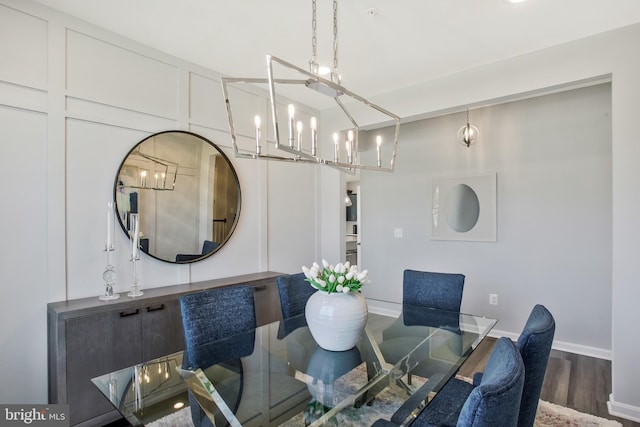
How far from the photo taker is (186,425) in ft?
4.41

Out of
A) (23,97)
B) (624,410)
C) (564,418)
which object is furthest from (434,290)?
(23,97)

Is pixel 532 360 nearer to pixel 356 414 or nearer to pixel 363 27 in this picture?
pixel 356 414

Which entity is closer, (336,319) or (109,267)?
(336,319)

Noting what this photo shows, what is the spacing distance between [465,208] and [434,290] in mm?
1680

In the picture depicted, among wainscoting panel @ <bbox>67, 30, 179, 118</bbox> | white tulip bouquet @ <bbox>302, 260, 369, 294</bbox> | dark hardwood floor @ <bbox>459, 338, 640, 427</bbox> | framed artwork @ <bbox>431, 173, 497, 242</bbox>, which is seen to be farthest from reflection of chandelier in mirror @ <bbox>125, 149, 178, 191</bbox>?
framed artwork @ <bbox>431, 173, 497, 242</bbox>

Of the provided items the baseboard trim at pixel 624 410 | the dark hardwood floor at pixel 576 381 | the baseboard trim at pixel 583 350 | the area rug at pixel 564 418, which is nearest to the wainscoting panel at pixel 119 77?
the dark hardwood floor at pixel 576 381

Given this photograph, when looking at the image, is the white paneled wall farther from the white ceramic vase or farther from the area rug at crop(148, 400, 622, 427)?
the area rug at crop(148, 400, 622, 427)

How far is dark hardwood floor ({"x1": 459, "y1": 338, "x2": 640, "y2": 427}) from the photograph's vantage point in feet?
8.27

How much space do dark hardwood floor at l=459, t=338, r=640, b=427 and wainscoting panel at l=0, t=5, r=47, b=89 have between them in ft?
12.5

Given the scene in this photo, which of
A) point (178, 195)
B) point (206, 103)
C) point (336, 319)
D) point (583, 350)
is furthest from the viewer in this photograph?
point (583, 350)

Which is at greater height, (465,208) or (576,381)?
(465,208)

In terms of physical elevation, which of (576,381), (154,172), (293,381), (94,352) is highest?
(154,172)

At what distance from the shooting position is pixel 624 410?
2.38 metres

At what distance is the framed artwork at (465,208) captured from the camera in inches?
156
